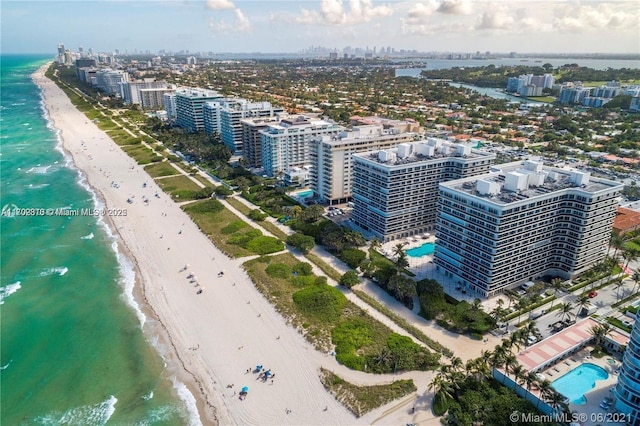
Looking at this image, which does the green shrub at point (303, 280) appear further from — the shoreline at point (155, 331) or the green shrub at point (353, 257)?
the shoreline at point (155, 331)

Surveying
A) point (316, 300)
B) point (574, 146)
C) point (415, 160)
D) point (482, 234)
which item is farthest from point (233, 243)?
point (574, 146)

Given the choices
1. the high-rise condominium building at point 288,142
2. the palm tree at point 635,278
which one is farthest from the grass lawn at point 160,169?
the palm tree at point 635,278

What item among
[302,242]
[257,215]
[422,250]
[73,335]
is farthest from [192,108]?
[422,250]

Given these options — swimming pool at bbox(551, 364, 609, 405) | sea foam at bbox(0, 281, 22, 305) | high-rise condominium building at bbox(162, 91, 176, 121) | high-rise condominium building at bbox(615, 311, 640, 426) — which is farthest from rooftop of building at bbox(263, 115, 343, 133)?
high-rise condominium building at bbox(615, 311, 640, 426)

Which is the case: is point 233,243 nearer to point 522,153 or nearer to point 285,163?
point 285,163

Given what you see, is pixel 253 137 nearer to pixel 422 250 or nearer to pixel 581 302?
pixel 422 250

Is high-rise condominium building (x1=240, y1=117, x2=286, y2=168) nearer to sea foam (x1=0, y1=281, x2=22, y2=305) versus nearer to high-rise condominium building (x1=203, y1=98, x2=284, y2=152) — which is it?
high-rise condominium building (x1=203, y1=98, x2=284, y2=152)

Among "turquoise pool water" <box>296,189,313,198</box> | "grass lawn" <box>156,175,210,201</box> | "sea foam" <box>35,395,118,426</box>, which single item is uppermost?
"turquoise pool water" <box>296,189,313,198</box>
